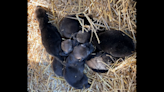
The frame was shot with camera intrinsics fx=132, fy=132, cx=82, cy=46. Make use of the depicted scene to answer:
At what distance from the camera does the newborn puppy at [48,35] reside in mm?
1745

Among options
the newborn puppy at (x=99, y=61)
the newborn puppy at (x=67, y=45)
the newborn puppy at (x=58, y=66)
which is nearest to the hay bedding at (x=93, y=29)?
the newborn puppy at (x=99, y=61)

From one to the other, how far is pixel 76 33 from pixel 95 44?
11.4 inches

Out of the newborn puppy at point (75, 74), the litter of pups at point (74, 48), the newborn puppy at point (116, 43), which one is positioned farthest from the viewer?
the newborn puppy at point (75, 74)

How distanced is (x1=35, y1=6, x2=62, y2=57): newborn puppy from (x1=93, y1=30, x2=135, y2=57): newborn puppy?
0.58 m

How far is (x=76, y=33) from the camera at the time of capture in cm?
173

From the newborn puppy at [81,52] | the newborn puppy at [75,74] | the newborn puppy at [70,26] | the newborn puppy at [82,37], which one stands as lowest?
the newborn puppy at [75,74]

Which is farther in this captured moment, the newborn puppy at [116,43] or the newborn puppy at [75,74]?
the newborn puppy at [75,74]

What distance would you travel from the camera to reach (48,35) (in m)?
1.76

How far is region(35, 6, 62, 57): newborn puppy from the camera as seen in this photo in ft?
5.73

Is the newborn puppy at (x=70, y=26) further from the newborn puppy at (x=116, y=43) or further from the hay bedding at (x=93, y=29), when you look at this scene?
the newborn puppy at (x=116, y=43)

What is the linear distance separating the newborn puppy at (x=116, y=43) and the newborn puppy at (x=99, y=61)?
6.2 inches
